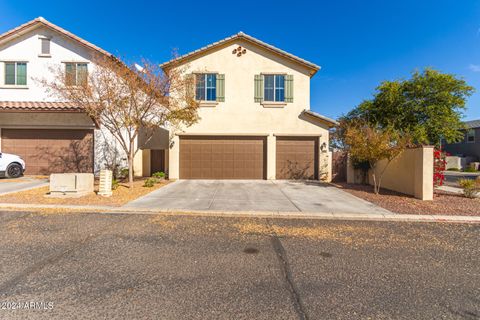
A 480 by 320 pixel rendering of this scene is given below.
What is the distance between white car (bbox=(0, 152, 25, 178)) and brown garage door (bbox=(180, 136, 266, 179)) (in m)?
8.63

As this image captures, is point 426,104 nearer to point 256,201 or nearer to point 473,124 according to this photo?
point 256,201

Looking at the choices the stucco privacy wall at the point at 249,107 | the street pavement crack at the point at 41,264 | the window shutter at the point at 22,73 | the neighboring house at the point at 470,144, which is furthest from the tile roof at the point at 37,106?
the neighboring house at the point at 470,144

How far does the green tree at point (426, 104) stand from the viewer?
16.3m

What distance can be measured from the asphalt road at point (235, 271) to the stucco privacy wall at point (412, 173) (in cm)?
362

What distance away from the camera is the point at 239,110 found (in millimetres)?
13992

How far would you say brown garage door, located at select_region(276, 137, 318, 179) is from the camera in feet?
45.9

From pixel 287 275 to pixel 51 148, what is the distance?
52.0 feet

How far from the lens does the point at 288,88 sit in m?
14.1

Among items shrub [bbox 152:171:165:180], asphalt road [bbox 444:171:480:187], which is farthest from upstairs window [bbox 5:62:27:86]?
asphalt road [bbox 444:171:480:187]

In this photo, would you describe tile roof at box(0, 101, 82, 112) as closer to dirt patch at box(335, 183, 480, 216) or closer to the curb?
the curb

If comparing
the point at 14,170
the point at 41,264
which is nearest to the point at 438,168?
the point at 41,264

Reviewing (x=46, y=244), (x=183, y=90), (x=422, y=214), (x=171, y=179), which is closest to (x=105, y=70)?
(x=183, y=90)

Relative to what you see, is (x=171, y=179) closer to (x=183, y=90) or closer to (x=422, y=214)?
(x=183, y=90)

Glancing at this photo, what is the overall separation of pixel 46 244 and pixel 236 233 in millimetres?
3713
